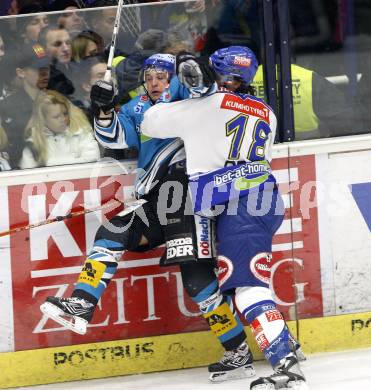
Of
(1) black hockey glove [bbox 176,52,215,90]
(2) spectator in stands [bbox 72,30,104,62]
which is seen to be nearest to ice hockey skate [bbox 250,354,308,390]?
(1) black hockey glove [bbox 176,52,215,90]

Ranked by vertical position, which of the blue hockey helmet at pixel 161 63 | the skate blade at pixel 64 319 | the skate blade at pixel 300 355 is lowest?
the skate blade at pixel 300 355

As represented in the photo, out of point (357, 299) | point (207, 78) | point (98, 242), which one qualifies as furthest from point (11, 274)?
point (357, 299)

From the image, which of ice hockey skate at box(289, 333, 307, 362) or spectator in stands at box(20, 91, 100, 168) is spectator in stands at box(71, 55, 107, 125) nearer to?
spectator in stands at box(20, 91, 100, 168)

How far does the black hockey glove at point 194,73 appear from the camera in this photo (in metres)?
4.89

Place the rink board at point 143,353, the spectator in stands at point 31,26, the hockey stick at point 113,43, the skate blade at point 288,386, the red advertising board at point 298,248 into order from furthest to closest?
the red advertising board at point 298,248 → the rink board at point 143,353 → the spectator in stands at point 31,26 → the hockey stick at point 113,43 → the skate blade at point 288,386

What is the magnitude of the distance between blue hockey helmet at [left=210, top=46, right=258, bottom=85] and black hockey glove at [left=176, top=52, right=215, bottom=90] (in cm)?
14

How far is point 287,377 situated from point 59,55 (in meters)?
1.71

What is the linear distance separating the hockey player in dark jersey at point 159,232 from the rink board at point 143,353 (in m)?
0.20

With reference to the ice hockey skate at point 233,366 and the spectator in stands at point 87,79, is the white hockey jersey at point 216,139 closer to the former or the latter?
the spectator in stands at point 87,79

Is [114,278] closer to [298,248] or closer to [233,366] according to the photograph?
[233,366]

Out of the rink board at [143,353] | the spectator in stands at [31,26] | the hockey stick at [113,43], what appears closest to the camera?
the hockey stick at [113,43]

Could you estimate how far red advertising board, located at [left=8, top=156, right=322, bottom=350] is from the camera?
5270 mm

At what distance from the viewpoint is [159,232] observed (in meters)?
5.26

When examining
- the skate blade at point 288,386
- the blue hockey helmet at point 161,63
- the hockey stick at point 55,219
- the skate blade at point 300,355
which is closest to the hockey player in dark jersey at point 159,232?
the blue hockey helmet at point 161,63
